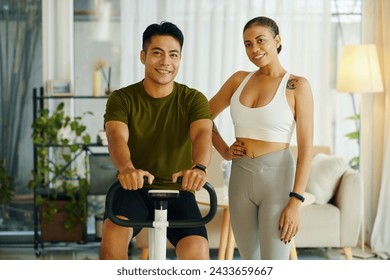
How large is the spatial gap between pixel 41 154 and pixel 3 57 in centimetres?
Result: 71

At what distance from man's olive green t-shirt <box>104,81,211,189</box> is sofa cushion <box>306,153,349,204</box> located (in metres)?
2.04

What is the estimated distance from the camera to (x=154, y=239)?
6.32ft

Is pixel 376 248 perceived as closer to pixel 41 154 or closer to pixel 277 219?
pixel 41 154

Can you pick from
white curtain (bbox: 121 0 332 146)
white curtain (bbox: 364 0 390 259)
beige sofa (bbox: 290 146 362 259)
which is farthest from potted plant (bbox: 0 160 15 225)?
white curtain (bbox: 364 0 390 259)

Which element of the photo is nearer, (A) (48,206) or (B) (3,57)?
(A) (48,206)

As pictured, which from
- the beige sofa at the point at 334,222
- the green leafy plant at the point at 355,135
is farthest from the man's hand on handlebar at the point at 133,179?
the green leafy plant at the point at 355,135

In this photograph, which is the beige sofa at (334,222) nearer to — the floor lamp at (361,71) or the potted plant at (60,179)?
the floor lamp at (361,71)

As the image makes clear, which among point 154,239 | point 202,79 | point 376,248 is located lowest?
point 376,248

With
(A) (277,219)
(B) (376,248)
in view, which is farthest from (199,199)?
(B) (376,248)

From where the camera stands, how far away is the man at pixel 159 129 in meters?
2.03

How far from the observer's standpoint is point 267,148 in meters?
2.12

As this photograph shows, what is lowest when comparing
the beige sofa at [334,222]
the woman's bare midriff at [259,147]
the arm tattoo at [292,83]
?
the beige sofa at [334,222]

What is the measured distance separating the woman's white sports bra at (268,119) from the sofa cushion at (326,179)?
1.93m

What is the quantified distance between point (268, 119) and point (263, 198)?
22 centimetres
